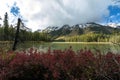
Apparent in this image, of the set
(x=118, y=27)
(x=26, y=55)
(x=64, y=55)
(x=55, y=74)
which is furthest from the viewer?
(x=26, y=55)

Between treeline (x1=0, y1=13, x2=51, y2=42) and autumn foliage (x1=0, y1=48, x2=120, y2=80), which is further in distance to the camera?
treeline (x1=0, y1=13, x2=51, y2=42)

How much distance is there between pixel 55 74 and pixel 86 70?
905 mm

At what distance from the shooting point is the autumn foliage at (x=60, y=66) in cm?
725

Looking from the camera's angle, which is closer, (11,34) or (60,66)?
(60,66)

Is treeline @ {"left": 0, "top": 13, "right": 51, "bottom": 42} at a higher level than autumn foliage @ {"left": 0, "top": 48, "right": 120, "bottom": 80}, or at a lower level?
higher

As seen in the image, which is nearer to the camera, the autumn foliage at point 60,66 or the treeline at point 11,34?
the autumn foliage at point 60,66

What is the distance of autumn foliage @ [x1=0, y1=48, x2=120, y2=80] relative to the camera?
23.8ft

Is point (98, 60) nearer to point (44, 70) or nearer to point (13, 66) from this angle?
point (44, 70)

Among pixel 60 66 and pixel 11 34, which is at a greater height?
pixel 11 34

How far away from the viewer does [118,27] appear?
14.3ft

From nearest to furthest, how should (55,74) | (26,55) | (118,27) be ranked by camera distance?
(118,27)
(55,74)
(26,55)

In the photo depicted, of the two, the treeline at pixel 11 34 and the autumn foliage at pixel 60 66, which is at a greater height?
the treeline at pixel 11 34

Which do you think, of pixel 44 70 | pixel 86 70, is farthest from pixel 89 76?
pixel 44 70

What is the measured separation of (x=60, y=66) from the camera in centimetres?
732
